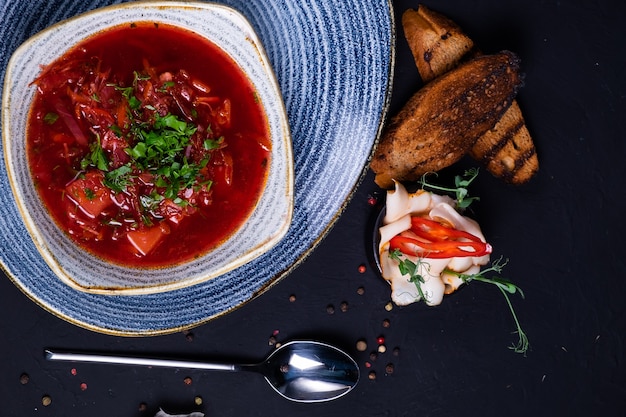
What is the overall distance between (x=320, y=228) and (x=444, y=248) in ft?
1.60

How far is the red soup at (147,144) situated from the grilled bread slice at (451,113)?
1.76 ft

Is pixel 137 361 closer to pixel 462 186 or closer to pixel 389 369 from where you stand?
pixel 389 369

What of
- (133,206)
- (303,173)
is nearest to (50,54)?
(133,206)

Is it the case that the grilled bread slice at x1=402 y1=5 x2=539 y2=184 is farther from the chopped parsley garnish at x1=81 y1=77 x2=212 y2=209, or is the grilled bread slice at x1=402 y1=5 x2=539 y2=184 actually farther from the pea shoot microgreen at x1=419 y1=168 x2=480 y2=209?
the chopped parsley garnish at x1=81 y1=77 x2=212 y2=209

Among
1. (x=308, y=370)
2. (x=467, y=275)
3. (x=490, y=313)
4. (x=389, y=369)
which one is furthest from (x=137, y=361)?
(x=490, y=313)

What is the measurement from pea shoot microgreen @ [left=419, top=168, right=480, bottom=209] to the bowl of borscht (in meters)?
0.69

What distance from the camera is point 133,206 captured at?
2.19 meters

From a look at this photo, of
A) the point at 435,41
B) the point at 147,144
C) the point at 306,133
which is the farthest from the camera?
the point at 435,41

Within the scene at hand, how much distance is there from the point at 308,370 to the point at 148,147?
118cm

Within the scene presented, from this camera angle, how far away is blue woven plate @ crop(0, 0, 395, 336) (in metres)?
2.29

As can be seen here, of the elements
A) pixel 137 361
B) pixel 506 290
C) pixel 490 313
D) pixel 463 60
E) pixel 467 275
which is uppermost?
pixel 463 60

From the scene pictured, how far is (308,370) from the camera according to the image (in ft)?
8.86

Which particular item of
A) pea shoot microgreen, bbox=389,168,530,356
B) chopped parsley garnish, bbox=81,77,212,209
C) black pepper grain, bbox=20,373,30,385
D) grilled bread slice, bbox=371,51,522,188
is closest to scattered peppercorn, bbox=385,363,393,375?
pea shoot microgreen, bbox=389,168,530,356

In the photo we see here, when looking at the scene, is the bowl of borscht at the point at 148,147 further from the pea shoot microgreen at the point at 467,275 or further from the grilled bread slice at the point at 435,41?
the grilled bread slice at the point at 435,41
